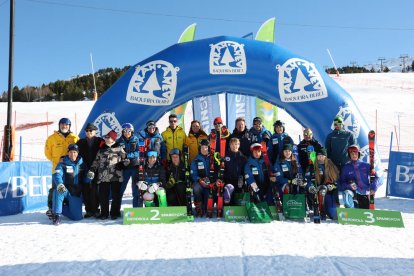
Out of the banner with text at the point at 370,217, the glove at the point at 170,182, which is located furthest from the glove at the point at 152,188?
the banner with text at the point at 370,217

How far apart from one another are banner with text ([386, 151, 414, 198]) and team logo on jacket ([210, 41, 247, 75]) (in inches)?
140

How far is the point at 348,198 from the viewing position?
5484mm

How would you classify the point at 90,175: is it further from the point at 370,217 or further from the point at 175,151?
the point at 370,217

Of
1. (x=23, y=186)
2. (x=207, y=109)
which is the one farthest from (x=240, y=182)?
(x=207, y=109)

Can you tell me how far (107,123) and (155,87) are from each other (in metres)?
1.14

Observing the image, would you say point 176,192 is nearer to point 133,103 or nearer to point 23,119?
point 133,103

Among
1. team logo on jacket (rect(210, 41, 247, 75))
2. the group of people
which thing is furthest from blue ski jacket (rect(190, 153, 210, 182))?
team logo on jacket (rect(210, 41, 247, 75))

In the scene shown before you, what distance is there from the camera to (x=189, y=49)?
23.9 feet

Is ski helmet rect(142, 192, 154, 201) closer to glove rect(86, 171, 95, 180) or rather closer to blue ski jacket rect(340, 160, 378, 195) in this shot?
glove rect(86, 171, 95, 180)

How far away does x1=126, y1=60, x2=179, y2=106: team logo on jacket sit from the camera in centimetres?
711

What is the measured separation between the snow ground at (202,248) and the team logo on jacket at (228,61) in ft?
10.1

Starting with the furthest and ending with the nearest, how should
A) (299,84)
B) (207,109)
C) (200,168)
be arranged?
(207,109) → (299,84) → (200,168)

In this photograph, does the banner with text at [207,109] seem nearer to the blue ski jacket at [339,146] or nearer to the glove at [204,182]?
the blue ski jacket at [339,146]

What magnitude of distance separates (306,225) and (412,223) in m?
1.59
